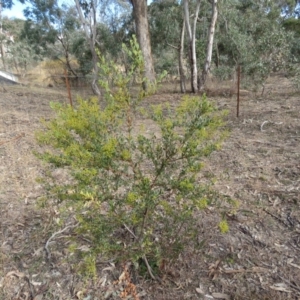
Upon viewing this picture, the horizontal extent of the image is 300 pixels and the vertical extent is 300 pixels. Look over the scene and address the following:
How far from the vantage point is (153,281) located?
170 cm

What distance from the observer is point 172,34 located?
1152cm

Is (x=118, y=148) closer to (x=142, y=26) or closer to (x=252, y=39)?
(x=142, y=26)

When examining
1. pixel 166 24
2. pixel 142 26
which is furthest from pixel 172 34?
pixel 142 26

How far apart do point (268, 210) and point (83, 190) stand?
5.89 feet

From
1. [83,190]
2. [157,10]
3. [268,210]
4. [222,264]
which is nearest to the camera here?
[83,190]

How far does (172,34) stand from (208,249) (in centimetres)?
1124

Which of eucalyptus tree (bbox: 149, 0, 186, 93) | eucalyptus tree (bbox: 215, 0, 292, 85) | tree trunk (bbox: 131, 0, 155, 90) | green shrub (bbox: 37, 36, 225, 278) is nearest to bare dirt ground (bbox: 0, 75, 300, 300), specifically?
green shrub (bbox: 37, 36, 225, 278)

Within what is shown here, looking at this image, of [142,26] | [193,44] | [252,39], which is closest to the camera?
[193,44]

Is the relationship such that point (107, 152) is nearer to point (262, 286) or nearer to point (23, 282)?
point (23, 282)

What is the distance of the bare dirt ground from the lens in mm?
1645

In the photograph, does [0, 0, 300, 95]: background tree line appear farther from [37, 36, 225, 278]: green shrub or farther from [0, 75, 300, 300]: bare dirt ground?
[37, 36, 225, 278]: green shrub

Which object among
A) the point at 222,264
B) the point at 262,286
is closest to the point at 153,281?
the point at 222,264

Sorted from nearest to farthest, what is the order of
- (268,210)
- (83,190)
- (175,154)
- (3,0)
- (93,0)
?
(83,190)
(175,154)
(268,210)
(93,0)
(3,0)

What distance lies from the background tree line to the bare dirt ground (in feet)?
17.1
